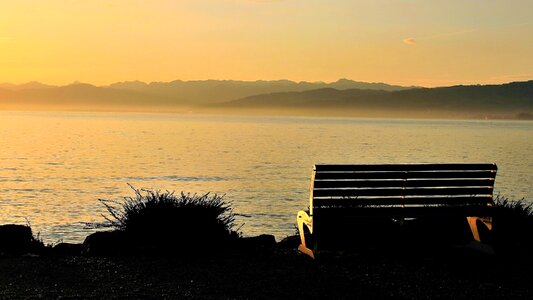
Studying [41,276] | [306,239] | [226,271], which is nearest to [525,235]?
[306,239]

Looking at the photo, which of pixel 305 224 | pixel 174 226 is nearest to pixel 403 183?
pixel 305 224

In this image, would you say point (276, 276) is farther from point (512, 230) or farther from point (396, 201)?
point (512, 230)

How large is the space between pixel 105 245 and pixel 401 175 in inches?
160

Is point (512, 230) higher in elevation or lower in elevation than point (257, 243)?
higher

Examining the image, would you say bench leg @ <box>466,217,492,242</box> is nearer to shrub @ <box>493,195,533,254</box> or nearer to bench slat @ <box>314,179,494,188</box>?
shrub @ <box>493,195,533,254</box>

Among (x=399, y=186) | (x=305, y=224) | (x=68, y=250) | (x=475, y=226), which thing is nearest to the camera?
(x=399, y=186)

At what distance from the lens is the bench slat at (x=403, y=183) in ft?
31.9

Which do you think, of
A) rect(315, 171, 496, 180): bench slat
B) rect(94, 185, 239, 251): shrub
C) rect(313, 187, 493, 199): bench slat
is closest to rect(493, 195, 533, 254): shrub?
rect(313, 187, 493, 199): bench slat

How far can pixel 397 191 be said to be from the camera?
395 inches

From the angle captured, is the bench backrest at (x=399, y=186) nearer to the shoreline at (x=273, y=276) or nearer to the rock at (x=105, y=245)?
the shoreline at (x=273, y=276)

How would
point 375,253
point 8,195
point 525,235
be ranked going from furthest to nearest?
1. point 8,195
2. point 525,235
3. point 375,253

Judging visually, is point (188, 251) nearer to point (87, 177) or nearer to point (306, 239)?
point (306, 239)

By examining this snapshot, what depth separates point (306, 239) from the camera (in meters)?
10.4

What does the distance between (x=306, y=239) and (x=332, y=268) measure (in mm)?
1074
